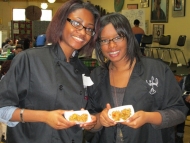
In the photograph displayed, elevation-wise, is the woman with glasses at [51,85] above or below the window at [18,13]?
below

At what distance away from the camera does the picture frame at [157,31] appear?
1065 cm

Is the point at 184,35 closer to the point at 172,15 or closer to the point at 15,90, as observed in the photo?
the point at 172,15

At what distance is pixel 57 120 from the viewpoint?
133 centimetres

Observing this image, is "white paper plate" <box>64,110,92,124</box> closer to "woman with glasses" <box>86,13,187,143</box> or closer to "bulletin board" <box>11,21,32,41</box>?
"woman with glasses" <box>86,13,187,143</box>

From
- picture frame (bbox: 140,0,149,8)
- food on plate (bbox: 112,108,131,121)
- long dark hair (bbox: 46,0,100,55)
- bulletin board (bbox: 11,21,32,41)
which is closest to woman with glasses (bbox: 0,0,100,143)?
long dark hair (bbox: 46,0,100,55)

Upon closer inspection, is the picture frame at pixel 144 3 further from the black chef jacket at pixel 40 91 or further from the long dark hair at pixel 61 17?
the black chef jacket at pixel 40 91

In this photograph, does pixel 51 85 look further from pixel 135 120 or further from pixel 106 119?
pixel 135 120

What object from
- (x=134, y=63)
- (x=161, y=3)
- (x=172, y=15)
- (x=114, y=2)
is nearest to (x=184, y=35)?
(x=172, y=15)

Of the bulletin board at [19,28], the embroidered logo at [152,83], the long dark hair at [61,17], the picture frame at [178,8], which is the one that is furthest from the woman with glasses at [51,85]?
the bulletin board at [19,28]

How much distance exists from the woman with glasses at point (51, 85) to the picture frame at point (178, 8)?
8.57 m

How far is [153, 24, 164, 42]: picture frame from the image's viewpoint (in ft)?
34.9

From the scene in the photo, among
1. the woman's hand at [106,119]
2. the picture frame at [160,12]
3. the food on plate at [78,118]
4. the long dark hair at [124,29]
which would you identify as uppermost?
the picture frame at [160,12]

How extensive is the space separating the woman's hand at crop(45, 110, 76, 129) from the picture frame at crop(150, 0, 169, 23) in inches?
381

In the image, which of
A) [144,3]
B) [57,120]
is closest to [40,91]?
[57,120]
